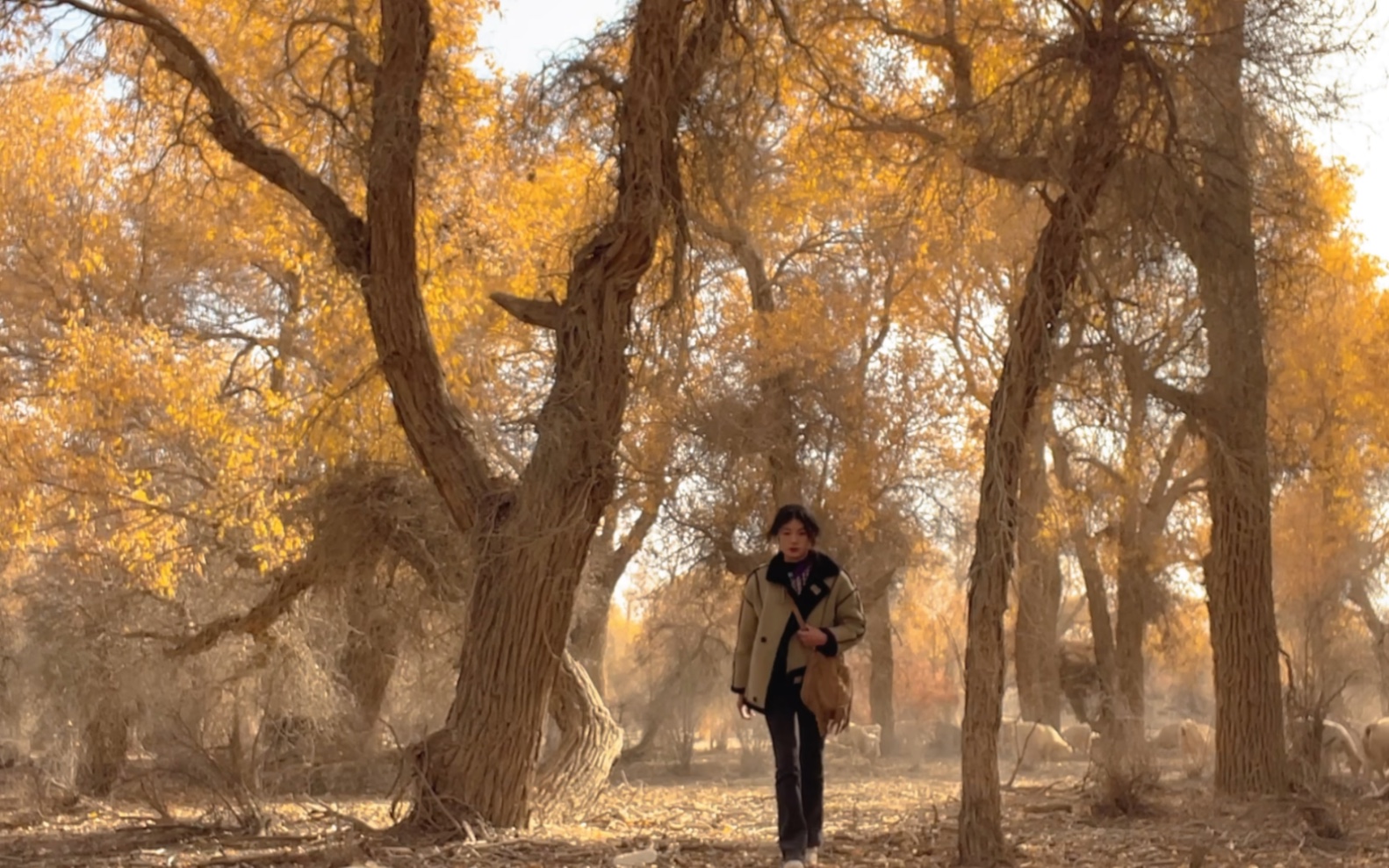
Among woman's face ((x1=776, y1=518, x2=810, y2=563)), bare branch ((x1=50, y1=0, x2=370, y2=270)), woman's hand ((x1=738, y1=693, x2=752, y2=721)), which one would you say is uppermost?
bare branch ((x1=50, y1=0, x2=370, y2=270))

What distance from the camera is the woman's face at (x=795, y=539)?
5.95 meters

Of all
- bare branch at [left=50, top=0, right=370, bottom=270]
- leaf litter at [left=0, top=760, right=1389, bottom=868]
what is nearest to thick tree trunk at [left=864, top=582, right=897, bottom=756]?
leaf litter at [left=0, top=760, right=1389, bottom=868]

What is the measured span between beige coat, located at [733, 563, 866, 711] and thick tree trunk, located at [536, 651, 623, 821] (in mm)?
3552

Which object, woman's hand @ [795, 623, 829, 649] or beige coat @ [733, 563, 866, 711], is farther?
beige coat @ [733, 563, 866, 711]

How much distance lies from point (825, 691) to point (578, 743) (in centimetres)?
454

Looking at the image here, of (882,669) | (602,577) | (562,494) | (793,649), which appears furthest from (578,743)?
(882,669)

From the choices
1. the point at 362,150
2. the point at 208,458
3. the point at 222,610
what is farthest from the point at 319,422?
the point at 362,150

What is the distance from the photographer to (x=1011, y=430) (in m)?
6.19

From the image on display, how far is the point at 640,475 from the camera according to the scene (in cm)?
849

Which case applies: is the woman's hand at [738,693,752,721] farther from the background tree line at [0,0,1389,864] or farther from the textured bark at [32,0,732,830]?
the textured bark at [32,0,732,830]

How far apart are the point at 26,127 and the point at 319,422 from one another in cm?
786

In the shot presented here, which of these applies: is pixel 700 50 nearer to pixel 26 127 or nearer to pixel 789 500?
pixel 789 500

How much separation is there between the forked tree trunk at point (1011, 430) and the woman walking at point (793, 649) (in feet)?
2.14

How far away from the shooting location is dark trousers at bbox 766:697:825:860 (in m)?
5.73
